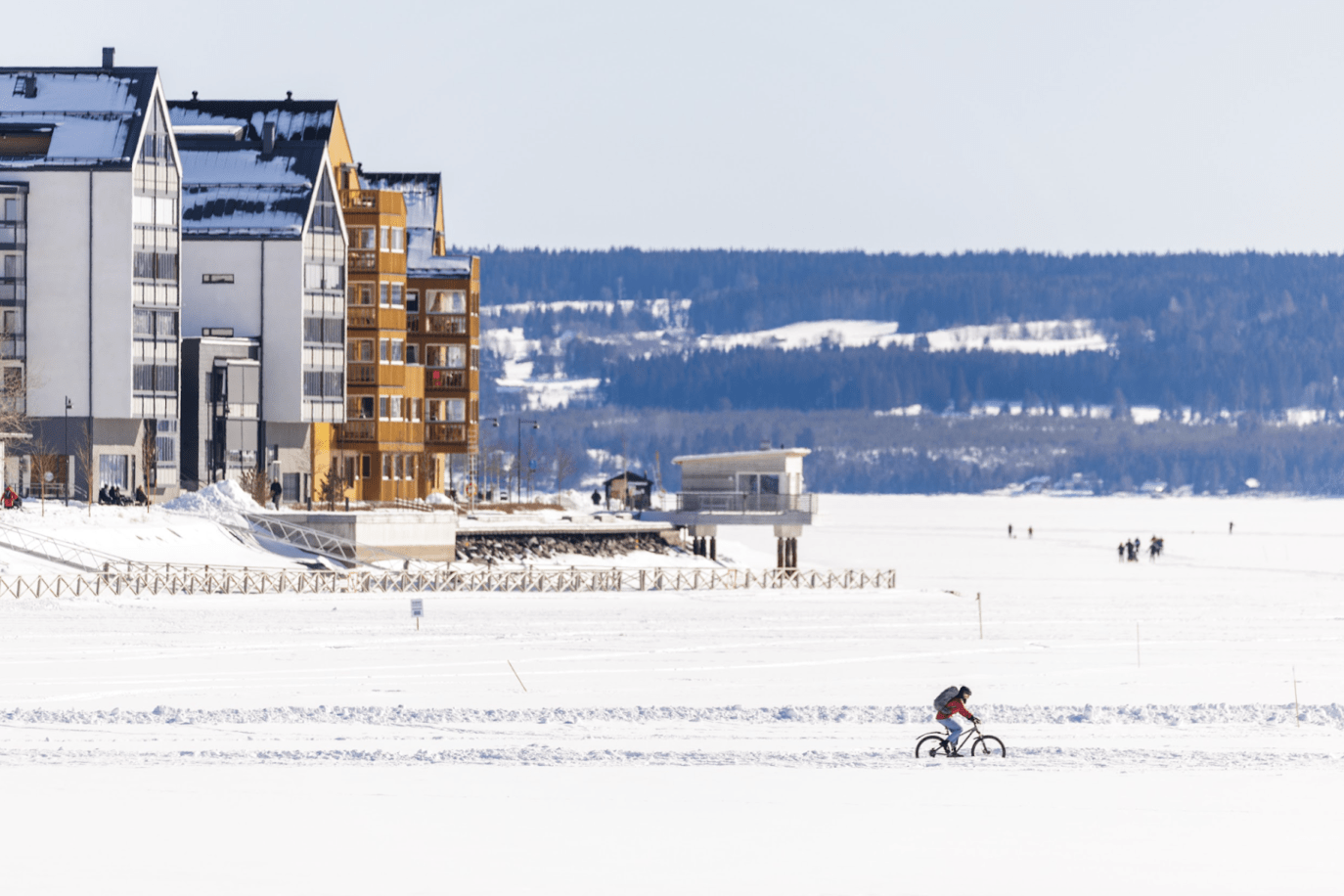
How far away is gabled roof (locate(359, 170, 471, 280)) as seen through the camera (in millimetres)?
106062

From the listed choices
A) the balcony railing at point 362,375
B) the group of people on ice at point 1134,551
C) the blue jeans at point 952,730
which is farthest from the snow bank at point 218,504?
the group of people on ice at point 1134,551

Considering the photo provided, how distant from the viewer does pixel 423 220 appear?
373 feet

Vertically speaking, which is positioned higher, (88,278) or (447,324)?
(88,278)

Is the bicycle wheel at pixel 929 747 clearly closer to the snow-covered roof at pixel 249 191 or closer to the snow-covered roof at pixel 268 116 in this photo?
the snow-covered roof at pixel 249 191

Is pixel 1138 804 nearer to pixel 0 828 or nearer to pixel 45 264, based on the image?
pixel 0 828

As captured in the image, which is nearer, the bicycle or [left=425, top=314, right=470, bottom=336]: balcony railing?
the bicycle

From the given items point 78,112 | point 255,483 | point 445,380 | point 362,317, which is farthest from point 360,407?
point 78,112

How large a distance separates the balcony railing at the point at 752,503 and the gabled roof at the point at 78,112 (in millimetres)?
31934

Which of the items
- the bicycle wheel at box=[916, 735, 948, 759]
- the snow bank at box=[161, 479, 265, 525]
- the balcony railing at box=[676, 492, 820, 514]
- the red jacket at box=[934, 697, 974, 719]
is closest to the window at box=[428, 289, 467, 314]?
the balcony railing at box=[676, 492, 820, 514]

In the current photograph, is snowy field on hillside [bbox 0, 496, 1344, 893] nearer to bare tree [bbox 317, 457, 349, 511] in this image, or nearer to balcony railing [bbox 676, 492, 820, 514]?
bare tree [bbox 317, 457, 349, 511]

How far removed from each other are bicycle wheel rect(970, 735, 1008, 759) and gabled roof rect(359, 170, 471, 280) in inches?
3061

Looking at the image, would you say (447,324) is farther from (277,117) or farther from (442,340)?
(277,117)

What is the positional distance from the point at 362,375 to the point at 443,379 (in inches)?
264

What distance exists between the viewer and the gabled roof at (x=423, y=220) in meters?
106
